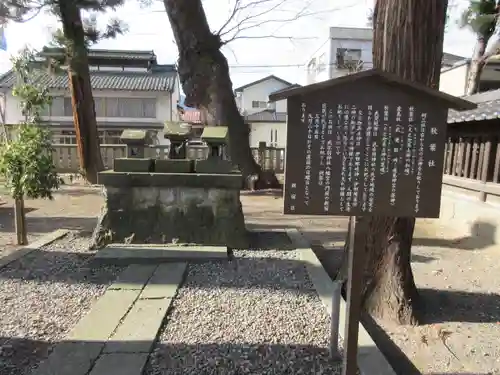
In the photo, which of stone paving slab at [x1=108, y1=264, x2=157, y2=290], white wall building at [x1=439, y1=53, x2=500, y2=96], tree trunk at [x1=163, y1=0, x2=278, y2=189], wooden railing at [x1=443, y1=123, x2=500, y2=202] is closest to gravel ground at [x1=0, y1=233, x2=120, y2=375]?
stone paving slab at [x1=108, y1=264, x2=157, y2=290]

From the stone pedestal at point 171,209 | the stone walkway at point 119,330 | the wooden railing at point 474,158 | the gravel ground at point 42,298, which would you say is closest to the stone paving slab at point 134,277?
the stone walkway at point 119,330

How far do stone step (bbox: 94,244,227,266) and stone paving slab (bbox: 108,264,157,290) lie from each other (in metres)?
0.14

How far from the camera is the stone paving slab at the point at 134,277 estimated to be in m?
4.11

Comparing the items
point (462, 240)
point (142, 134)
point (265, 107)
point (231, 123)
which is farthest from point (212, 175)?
point (265, 107)

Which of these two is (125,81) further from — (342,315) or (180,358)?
(180,358)

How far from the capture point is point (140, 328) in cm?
315

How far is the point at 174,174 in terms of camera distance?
5.44m

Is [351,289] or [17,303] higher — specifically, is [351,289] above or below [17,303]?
above

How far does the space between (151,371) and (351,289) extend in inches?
53.7

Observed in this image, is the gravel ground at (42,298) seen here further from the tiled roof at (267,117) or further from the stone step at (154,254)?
the tiled roof at (267,117)

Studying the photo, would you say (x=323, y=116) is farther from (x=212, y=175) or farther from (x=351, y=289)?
(x=212, y=175)

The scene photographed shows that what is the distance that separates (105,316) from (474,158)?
7257 mm

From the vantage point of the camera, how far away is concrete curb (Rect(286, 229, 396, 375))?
268cm

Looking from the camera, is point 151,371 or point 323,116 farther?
point 151,371
